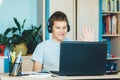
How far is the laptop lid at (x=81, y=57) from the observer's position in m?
1.94

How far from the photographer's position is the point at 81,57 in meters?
1.96

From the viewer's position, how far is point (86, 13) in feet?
14.4

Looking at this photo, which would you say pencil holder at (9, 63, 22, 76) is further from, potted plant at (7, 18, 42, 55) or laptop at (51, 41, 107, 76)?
potted plant at (7, 18, 42, 55)

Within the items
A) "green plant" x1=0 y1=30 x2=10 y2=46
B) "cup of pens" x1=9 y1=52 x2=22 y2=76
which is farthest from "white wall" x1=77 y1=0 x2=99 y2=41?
"cup of pens" x1=9 y1=52 x2=22 y2=76

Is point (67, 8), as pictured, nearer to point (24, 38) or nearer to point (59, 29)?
A: point (24, 38)

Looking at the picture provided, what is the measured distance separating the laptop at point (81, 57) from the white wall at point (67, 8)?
2.32m

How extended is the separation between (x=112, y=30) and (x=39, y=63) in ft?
7.13

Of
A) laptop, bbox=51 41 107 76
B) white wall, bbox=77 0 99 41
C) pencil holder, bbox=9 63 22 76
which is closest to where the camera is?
laptop, bbox=51 41 107 76

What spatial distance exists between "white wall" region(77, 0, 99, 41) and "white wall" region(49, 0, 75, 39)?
0.29 ft

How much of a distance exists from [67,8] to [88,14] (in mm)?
330

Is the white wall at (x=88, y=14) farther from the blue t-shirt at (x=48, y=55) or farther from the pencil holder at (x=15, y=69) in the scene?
the pencil holder at (x=15, y=69)

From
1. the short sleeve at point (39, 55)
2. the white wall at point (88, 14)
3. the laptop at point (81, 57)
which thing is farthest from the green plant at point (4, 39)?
the laptop at point (81, 57)

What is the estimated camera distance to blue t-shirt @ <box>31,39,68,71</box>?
8.67 feet

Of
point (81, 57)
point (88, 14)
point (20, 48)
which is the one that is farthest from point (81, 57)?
point (88, 14)
